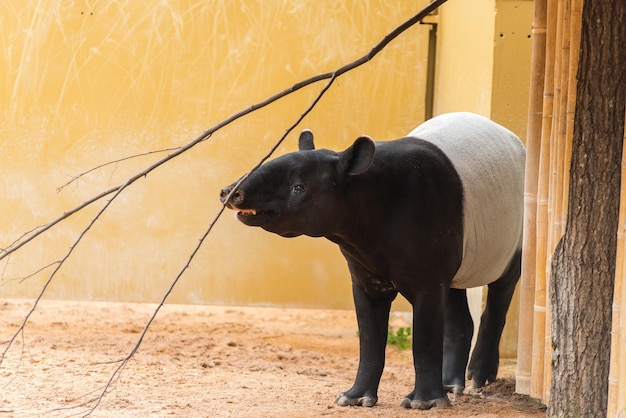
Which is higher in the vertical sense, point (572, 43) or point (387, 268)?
point (572, 43)

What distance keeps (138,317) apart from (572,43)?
18.3 feet

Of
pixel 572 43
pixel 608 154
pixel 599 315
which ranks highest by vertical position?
pixel 572 43

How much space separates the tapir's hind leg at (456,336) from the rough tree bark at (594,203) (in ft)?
4.89

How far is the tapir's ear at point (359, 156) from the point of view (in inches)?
197

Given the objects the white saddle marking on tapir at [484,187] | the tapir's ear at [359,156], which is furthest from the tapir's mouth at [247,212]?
the white saddle marking on tapir at [484,187]

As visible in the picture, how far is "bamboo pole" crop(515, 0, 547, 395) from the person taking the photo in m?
5.10

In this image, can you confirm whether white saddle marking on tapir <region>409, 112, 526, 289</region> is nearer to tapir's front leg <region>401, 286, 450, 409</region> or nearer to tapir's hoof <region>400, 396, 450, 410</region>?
tapir's front leg <region>401, 286, 450, 409</region>

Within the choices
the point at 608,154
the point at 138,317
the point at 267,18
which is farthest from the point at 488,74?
Result: the point at 138,317

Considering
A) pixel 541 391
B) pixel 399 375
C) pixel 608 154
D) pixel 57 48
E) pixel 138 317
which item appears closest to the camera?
pixel 608 154

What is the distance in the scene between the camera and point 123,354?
7.05 metres

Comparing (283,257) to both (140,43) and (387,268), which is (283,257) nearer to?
(140,43)

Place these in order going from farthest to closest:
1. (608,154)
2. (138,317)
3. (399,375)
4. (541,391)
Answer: (138,317) < (399,375) < (541,391) < (608,154)

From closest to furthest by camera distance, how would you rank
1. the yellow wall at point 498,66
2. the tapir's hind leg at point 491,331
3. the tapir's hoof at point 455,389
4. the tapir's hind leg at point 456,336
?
the tapir's hoof at point 455,389
the tapir's hind leg at point 456,336
the tapir's hind leg at point 491,331
the yellow wall at point 498,66

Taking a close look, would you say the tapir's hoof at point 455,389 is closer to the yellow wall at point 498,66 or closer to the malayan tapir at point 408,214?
the malayan tapir at point 408,214
